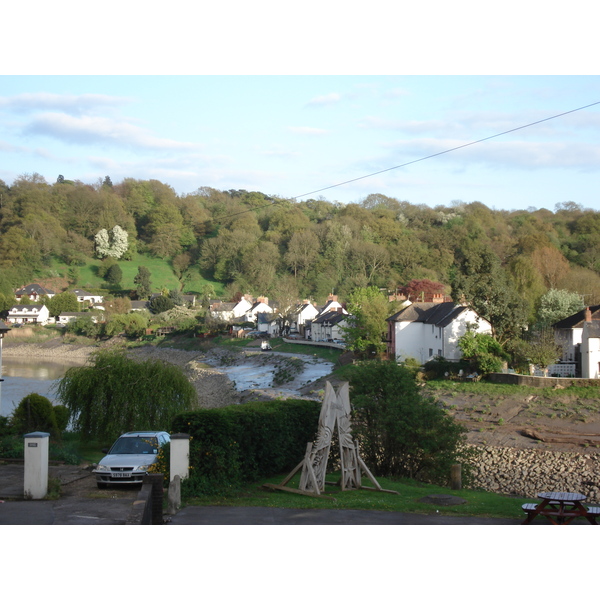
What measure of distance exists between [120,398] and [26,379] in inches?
1595

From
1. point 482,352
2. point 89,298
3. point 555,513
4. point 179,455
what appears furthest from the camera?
point 89,298

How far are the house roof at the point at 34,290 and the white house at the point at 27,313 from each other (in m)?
3.84

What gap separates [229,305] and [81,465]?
86002 mm

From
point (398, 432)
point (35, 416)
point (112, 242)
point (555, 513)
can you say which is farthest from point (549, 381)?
point (112, 242)

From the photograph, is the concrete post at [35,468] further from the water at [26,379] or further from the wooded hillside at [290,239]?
the wooded hillside at [290,239]

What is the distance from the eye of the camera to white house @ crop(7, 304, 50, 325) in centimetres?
10625

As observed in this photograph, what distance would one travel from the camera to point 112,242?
92.6 meters

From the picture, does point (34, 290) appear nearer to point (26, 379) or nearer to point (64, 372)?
point (64, 372)

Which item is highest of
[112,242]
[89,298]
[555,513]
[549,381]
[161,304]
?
[112,242]

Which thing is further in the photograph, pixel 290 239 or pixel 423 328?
pixel 290 239

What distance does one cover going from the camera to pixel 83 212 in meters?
78.8

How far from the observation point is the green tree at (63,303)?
104625 millimetres

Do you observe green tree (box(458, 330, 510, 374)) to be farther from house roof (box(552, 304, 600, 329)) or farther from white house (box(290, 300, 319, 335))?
white house (box(290, 300, 319, 335))

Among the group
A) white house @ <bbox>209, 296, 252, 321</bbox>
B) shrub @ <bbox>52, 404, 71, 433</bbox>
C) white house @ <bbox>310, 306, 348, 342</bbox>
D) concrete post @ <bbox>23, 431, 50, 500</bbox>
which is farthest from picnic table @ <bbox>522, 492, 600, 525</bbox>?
white house @ <bbox>209, 296, 252, 321</bbox>
